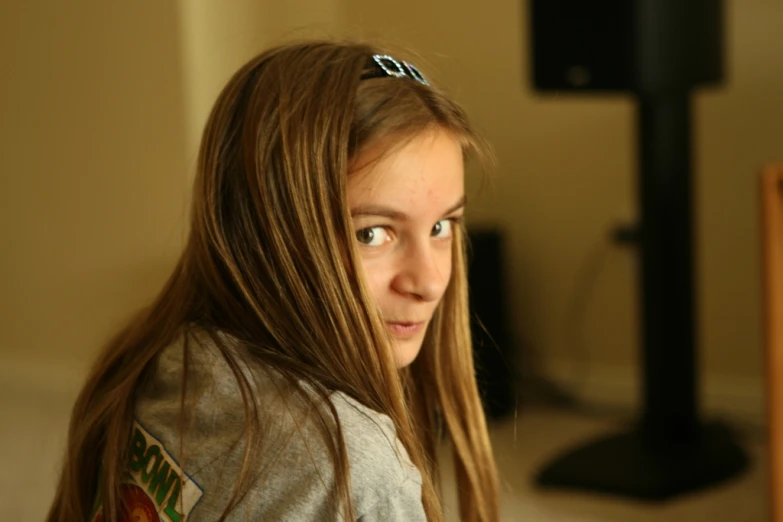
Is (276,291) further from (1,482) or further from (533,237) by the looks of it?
(533,237)

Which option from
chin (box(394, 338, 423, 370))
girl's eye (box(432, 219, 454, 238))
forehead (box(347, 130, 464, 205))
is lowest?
chin (box(394, 338, 423, 370))

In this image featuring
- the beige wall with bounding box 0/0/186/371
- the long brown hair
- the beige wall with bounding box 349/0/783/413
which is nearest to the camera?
the long brown hair

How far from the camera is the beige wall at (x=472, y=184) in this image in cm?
247

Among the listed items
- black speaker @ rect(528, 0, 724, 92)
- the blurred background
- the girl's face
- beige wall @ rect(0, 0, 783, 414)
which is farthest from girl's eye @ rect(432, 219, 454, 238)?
beige wall @ rect(0, 0, 783, 414)

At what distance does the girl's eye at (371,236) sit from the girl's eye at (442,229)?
0.24 feet

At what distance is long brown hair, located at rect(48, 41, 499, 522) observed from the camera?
2.71 ft

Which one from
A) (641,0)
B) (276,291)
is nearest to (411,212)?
(276,291)

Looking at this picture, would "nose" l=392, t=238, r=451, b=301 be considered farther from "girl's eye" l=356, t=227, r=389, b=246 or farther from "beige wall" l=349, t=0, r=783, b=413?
"beige wall" l=349, t=0, r=783, b=413

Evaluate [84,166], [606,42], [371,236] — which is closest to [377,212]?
[371,236]

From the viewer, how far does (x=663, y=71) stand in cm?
205

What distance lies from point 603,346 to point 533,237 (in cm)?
33

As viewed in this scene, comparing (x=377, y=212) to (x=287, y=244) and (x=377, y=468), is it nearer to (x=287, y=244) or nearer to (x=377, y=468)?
(x=287, y=244)

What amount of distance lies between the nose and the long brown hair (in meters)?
0.04

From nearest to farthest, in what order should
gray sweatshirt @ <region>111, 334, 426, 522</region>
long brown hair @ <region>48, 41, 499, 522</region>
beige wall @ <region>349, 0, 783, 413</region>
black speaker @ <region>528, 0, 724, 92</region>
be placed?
gray sweatshirt @ <region>111, 334, 426, 522</region> < long brown hair @ <region>48, 41, 499, 522</region> < black speaker @ <region>528, 0, 724, 92</region> < beige wall @ <region>349, 0, 783, 413</region>
